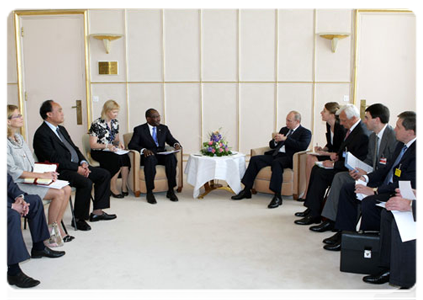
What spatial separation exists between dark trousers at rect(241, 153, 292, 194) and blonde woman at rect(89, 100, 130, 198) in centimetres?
176

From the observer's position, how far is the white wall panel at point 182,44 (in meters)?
8.30

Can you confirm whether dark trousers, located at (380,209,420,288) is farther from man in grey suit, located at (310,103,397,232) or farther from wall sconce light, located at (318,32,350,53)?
wall sconce light, located at (318,32,350,53)

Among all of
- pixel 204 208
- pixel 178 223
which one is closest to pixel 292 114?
pixel 204 208

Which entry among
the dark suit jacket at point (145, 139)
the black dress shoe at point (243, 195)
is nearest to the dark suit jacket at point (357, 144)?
the black dress shoe at point (243, 195)

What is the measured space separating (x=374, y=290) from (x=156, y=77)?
19.5 ft

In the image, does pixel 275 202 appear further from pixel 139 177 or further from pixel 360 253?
pixel 360 253

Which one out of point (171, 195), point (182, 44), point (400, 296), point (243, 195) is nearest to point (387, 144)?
point (400, 296)

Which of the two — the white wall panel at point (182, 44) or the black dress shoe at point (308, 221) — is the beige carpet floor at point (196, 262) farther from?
the white wall panel at point (182, 44)

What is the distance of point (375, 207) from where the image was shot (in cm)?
388

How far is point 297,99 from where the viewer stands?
27.6ft

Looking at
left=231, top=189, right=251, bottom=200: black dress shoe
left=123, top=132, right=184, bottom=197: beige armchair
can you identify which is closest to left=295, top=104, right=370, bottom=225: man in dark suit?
left=231, top=189, right=251, bottom=200: black dress shoe

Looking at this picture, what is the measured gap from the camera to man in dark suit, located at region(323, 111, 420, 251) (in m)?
3.71

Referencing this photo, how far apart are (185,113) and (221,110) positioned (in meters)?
0.67

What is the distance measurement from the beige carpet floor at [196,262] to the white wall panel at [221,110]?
2.95m
